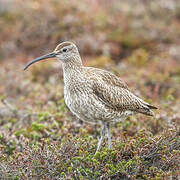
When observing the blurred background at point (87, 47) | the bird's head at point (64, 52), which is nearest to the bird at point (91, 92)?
the bird's head at point (64, 52)

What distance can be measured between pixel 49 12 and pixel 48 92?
4.65m

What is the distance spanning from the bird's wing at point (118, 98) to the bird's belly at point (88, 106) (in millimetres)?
122

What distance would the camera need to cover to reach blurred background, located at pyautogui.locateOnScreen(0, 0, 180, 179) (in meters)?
8.95

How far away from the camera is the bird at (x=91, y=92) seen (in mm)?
5836

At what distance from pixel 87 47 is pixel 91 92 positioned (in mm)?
6662

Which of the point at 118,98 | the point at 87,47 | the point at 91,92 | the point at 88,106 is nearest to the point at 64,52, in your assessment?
the point at 91,92

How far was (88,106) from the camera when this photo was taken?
5.78m

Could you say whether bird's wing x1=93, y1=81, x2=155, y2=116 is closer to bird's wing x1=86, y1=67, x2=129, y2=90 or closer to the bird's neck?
bird's wing x1=86, y1=67, x2=129, y2=90

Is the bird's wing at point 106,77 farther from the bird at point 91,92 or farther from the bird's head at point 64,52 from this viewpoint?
the bird's head at point 64,52

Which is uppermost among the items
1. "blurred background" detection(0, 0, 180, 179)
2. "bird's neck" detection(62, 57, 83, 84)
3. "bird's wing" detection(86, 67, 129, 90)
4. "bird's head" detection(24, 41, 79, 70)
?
"bird's head" detection(24, 41, 79, 70)

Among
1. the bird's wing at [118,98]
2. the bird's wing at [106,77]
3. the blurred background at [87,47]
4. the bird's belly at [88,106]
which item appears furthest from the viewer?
the blurred background at [87,47]

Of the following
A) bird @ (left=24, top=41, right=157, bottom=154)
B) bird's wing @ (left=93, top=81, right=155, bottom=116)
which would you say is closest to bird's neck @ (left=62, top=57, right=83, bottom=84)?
bird @ (left=24, top=41, right=157, bottom=154)

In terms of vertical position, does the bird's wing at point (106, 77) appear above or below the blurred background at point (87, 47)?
above

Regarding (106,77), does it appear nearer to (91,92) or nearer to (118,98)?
(118,98)
